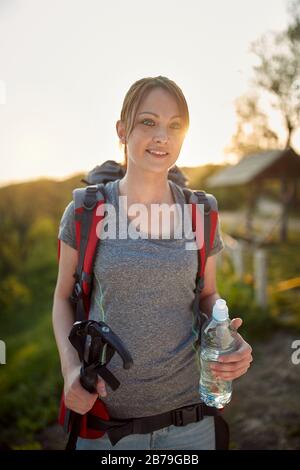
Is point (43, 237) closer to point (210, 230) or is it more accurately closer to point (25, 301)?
point (25, 301)

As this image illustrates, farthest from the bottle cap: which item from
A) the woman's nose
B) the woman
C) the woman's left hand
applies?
the woman's nose

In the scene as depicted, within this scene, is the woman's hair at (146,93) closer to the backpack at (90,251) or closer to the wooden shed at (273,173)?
the backpack at (90,251)

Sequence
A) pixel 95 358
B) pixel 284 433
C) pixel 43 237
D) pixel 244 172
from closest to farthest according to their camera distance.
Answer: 1. pixel 95 358
2. pixel 284 433
3. pixel 244 172
4. pixel 43 237

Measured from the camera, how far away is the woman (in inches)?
68.2

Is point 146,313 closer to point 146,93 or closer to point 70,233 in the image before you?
point 70,233

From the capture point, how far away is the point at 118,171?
216cm

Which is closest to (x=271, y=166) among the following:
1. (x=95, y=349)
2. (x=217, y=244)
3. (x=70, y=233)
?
(x=217, y=244)

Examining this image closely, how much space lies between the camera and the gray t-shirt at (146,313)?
5.67 feet

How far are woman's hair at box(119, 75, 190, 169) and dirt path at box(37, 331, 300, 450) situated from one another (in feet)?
9.39

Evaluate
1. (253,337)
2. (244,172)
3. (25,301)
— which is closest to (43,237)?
(25,301)

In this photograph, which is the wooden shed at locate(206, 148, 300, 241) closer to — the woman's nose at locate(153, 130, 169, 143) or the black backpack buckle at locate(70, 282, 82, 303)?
the woman's nose at locate(153, 130, 169, 143)

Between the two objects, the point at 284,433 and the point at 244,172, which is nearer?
the point at 284,433

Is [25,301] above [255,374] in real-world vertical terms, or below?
below
